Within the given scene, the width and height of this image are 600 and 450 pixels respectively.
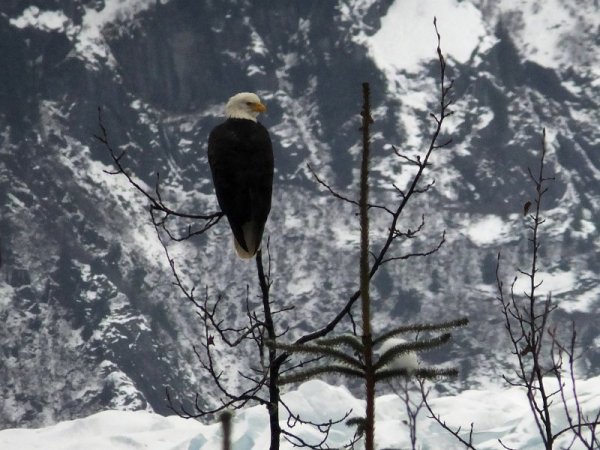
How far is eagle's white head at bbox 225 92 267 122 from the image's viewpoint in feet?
25.7

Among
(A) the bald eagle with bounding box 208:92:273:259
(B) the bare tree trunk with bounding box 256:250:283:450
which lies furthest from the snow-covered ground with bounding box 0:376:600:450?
(B) the bare tree trunk with bounding box 256:250:283:450

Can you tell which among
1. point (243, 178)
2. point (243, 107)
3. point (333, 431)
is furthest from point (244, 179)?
point (333, 431)

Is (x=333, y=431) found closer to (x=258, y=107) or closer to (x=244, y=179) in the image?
(x=258, y=107)

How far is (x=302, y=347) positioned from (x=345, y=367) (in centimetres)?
19

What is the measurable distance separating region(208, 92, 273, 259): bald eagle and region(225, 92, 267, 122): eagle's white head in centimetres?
40

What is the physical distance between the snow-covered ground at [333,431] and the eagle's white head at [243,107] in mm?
115889

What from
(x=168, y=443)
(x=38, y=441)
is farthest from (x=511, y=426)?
(x=38, y=441)

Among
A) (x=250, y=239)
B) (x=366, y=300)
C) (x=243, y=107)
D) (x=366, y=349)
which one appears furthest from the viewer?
(x=243, y=107)

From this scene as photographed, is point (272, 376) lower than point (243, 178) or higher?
lower

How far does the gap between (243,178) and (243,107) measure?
51.0 inches

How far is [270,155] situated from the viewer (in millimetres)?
7031

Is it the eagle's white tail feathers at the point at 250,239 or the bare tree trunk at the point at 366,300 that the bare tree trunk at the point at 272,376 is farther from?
the bare tree trunk at the point at 366,300

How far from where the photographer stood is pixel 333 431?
128m

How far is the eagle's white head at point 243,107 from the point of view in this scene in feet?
25.7
